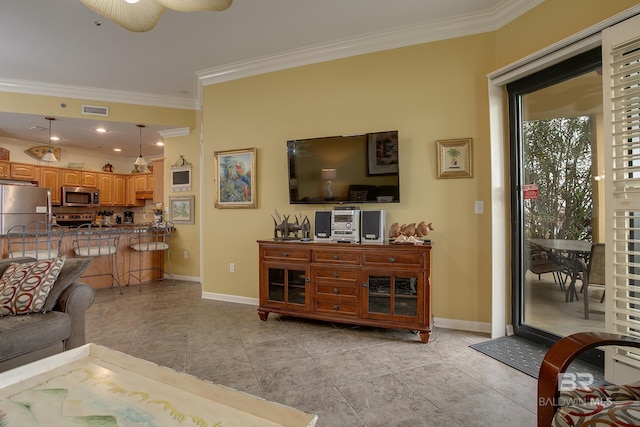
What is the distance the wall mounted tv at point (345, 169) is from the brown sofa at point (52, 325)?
2025mm

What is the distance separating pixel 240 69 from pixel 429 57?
2.24 meters

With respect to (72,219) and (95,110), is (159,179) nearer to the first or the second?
(95,110)

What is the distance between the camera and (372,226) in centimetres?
298

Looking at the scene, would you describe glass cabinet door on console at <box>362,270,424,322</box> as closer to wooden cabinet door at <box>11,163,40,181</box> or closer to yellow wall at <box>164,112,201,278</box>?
yellow wall at <box>164,112,201,278</box>

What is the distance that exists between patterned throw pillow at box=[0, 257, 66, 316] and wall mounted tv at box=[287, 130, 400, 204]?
2.14 meters

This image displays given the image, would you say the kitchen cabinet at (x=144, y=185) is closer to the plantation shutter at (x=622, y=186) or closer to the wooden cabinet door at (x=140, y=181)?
the wooden cabinet door at (x=140, y=181)

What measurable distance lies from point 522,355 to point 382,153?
2038 millimetres

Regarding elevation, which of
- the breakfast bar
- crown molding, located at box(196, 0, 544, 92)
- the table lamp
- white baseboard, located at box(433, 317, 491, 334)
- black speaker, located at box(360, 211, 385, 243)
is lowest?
white baseboard, located at box(433, 317, 491, 334)

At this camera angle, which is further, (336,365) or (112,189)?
(112,189)

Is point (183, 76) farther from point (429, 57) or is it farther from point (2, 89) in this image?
point (429, 57)

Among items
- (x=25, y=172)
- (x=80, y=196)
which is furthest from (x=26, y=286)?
(x=80, y=196)

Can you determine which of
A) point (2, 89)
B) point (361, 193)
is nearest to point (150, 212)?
point (2, 89)

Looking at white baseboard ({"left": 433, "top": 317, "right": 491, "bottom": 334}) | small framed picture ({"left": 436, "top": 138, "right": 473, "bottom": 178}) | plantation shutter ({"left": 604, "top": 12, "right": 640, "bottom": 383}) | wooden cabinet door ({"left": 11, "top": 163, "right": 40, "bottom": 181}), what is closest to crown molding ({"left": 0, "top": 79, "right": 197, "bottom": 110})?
wooden cabinet door ({"left": 11, "top": 163, "right": 40, "bottom": 181})

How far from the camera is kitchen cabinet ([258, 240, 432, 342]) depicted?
2.65 m
